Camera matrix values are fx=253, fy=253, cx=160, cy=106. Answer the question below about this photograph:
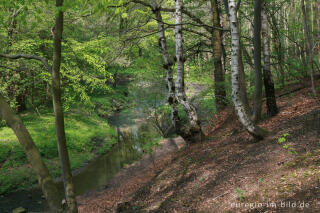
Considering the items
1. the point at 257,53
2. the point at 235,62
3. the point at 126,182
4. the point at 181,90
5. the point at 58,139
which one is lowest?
the point at 126,182

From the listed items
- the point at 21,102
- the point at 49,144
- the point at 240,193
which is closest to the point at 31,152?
the point at 240,193

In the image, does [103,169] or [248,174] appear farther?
[103,169]

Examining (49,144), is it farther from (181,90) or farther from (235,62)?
(235,62)

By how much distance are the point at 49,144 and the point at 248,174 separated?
1301 cm

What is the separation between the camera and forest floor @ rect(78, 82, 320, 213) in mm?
4078

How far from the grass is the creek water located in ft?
2.03

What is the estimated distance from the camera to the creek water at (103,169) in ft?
34.6

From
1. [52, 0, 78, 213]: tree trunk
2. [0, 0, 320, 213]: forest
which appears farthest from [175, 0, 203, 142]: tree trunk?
[52, 0, 78, 213]: tree trunk

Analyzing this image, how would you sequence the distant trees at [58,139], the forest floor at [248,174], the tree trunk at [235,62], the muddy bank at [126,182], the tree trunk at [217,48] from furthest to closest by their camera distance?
the tree trunk at [217,48], the muddy bank at [126,182], the tree trunk at [235,62], the distant trees at [58,139], the forest floor at [248,174]

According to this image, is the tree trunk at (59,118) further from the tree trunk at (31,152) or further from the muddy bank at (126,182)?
the muddy bank at (126,182)

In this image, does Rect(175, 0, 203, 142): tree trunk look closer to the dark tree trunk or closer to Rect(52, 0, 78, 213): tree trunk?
Rect(52, 0, 78, 213): tree trunk

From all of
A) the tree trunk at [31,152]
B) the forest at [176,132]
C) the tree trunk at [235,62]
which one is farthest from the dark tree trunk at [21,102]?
the tree trunk at [235,62]

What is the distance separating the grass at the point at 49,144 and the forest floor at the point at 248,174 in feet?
15.0

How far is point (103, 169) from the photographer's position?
14.0 metres
